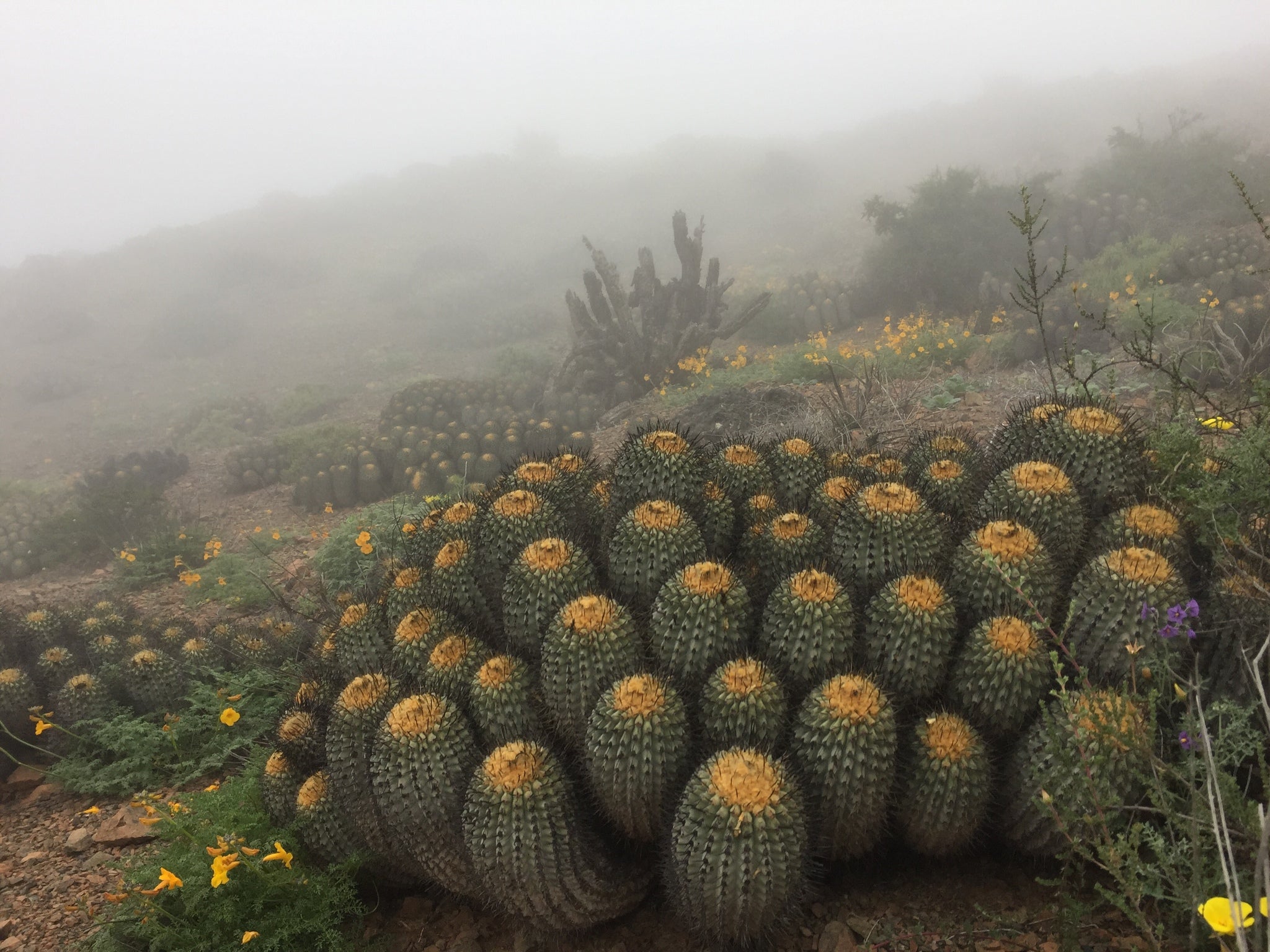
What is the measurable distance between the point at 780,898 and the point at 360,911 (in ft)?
4.60

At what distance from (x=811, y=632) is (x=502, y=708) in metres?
1.02

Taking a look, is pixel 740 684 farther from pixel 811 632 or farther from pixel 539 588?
pixel 539 588

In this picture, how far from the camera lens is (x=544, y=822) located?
203 cm

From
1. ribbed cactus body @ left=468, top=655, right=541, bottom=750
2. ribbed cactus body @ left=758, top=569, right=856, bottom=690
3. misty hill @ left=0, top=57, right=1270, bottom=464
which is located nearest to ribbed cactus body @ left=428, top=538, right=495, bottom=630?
A: ribbed cactus body @ left=468, top=655, right=541, bottom=750

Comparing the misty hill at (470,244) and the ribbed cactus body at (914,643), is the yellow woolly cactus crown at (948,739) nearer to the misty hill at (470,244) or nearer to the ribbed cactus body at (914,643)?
the ribbed cactus body at (914,643)

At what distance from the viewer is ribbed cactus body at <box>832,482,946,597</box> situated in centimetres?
239

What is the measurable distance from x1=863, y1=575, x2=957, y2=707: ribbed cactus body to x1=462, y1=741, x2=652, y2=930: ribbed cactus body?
3.32 feet

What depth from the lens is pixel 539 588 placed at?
252cm

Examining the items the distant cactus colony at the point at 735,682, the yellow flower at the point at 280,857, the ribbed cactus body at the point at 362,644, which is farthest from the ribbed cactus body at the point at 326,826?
the ribbed cactus body at the point at 362,644

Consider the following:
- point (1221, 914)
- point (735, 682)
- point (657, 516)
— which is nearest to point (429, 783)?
point (735, 682)

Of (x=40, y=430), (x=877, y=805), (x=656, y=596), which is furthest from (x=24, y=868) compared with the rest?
(x=40, y=430)

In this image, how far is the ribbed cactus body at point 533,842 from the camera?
6.58ft

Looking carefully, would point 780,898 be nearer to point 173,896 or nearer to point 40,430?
point 173,896

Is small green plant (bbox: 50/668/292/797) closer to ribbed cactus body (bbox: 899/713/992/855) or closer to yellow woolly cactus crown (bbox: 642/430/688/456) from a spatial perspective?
yellow woolly cactus crown (bbox: 642/430/688/456)
